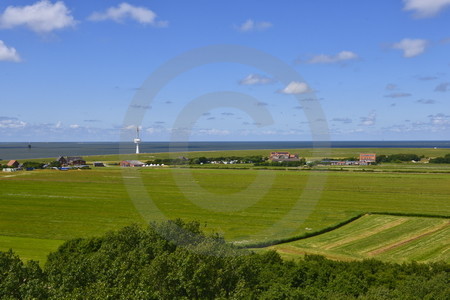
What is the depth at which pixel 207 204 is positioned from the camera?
8362 cm

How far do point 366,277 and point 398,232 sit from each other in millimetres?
28781

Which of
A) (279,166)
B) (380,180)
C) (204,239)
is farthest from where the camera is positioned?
(279,166)

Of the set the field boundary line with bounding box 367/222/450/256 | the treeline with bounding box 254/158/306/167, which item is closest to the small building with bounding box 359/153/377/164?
the treeline with bounding box 254/158/306/167

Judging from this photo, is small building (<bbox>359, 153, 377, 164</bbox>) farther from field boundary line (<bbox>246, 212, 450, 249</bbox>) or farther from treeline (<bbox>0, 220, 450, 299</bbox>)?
treeline (<bbox>0, 220, 450, 299</bbox>)

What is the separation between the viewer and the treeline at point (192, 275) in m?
27.0

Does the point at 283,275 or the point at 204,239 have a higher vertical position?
the point at 204,239

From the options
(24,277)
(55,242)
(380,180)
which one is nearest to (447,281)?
(24,277)

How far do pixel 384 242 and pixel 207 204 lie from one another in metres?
37.9

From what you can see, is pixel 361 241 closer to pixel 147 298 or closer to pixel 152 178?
pixel 147 298

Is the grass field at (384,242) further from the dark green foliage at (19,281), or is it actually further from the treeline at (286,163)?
the treeline at (286,163)

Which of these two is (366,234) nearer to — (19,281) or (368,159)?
(19,281)

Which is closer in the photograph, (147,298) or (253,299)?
(147,298)

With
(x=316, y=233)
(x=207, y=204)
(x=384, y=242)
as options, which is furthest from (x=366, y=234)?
(x=207, y=204)

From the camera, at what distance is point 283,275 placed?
1355 inches
